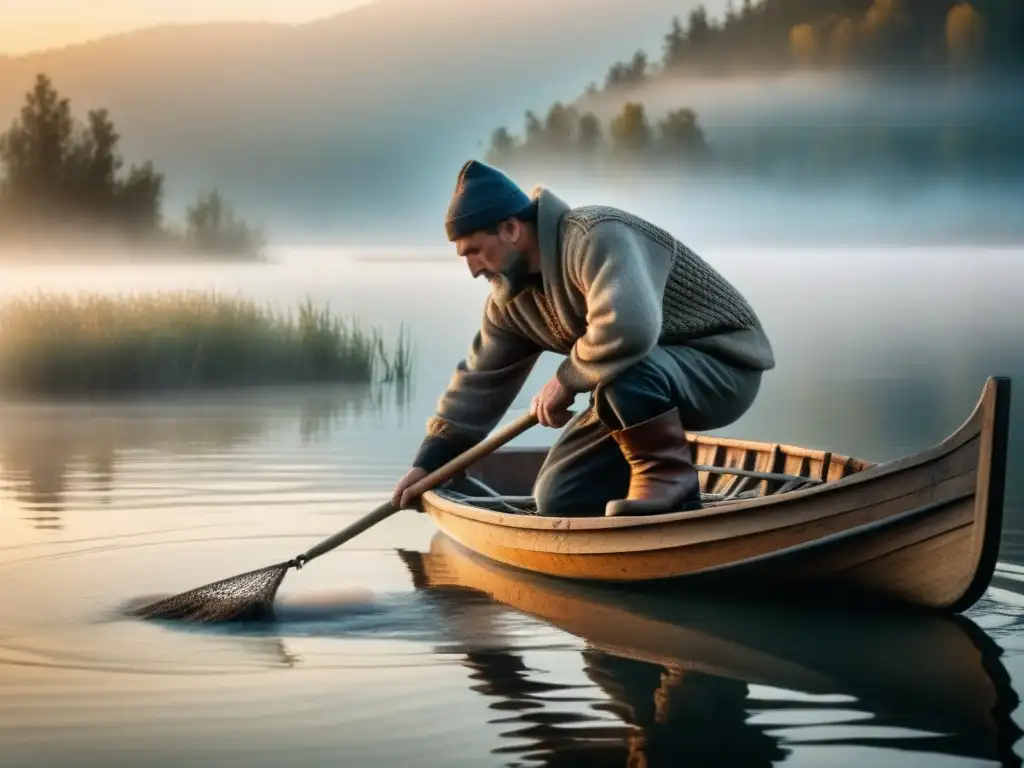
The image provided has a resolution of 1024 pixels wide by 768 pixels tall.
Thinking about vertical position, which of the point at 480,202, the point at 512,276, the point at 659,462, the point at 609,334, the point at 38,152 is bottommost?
the point at 659,462

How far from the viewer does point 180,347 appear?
36.7 feet

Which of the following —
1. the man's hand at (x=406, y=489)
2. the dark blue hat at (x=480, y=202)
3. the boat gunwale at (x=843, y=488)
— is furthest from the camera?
the man's hand at (x=406, y=489)

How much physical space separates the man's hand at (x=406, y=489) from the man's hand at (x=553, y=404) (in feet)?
2.26

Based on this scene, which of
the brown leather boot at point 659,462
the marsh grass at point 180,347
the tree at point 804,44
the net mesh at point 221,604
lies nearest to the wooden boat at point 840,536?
the brown leather boot at point 659,462

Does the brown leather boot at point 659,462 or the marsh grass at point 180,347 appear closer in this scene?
the brown leather boot at point 659,462

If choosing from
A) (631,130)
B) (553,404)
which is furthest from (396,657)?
(631,130)

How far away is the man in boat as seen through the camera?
4.17 meters

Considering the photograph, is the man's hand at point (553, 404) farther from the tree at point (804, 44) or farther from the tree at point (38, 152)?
the tree at point (804, 44)

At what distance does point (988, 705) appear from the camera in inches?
127

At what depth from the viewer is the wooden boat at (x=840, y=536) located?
3.54 m

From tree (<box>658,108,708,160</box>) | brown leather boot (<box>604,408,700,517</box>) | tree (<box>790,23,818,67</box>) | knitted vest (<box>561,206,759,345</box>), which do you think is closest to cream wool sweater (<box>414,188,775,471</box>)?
knitted vest (<box>561,206,759,345</box>)

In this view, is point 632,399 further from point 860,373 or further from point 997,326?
point 997,326

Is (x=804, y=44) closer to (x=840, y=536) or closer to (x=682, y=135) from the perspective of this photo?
(x=682, y=135)

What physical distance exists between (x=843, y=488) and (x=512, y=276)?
1140mm
